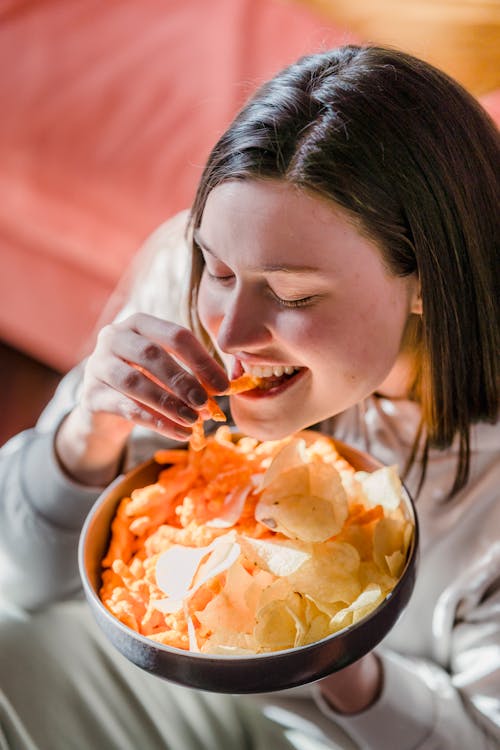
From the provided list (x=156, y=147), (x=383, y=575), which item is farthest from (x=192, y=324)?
(x=156, y=147)

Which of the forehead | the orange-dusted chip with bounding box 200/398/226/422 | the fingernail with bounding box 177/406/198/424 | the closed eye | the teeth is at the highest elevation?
the forehead

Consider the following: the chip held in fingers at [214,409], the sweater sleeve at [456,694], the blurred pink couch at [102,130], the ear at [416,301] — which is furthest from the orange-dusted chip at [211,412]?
the blurred pink couch at [102,130]

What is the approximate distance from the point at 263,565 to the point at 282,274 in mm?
257

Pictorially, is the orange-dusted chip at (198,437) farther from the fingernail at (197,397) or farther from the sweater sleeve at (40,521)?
the sweater sleeve at (40,521)

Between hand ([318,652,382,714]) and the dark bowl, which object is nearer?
the dark bowl

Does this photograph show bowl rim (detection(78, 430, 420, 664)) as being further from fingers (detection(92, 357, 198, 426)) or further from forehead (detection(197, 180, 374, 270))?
forehead (detection(197, 180, 374, 270))

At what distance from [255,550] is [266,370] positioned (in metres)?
0.19

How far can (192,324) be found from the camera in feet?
3.65

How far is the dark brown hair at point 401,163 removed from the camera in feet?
2.67

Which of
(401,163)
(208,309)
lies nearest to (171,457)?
(208,309)

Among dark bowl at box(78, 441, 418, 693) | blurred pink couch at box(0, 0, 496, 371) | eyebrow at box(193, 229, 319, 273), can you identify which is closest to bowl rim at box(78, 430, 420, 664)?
dark bowl at box(78, 441, 418, 693)

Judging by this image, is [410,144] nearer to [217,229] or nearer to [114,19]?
[217,229]

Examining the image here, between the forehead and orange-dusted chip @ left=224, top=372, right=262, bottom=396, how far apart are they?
0.14m

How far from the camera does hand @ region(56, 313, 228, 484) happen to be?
84cm
